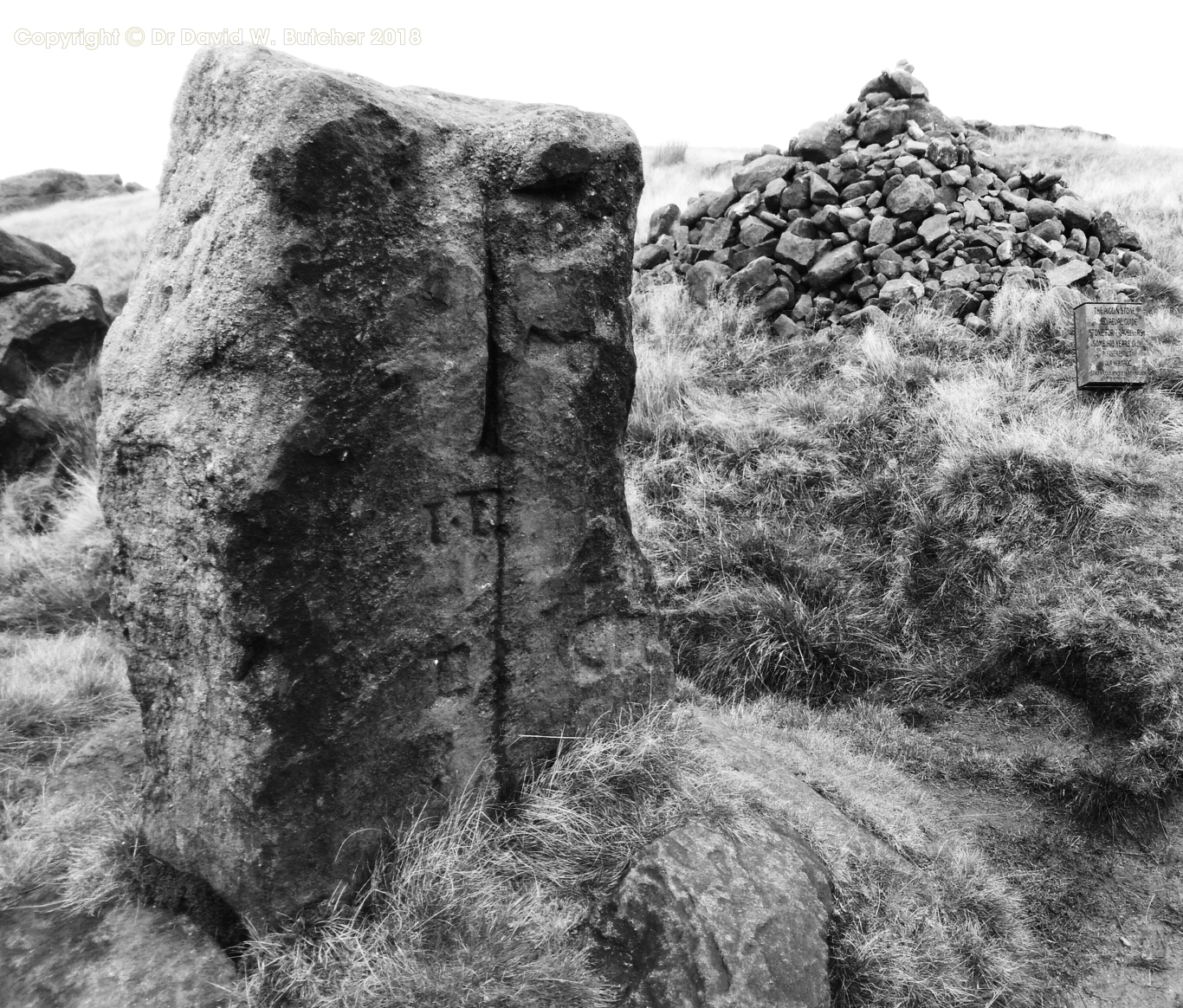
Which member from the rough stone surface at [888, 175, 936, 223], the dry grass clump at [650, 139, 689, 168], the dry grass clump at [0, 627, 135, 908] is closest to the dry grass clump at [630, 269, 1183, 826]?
the rough stone surface at [888, 175, 936, 223]

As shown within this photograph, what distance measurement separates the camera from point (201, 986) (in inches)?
91.7

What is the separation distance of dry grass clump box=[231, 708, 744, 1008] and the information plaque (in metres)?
4.79

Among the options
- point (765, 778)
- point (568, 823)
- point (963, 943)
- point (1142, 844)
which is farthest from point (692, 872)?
point (1142, 844)

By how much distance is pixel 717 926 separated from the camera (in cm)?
258

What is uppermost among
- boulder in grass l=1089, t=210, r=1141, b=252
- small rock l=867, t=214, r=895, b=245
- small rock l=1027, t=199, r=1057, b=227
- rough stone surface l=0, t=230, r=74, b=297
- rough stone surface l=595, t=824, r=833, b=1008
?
small rock l=1027, t=199, r=1057, b=227

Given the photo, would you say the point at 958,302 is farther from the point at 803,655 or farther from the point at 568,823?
the point at 568,823

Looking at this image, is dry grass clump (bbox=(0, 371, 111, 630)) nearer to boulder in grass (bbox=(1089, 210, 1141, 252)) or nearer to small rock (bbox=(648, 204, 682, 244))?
small rock (bbox=(648, 204, 682, 244))

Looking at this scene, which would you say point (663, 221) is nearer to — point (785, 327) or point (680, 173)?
point (785, 327)

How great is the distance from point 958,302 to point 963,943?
5944mm

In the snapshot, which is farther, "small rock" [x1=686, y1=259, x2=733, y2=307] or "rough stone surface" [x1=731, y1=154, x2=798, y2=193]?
"rough stone surface" [x1=731, y1=154, x2=798, y2=193]

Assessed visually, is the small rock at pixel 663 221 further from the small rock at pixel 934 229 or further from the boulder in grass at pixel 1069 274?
the boulder in grass at pixel 1069 274

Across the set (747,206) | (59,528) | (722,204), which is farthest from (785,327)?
(59,528)

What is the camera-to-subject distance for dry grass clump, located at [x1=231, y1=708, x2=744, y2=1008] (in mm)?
2316

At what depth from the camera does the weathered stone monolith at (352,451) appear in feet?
7.50
